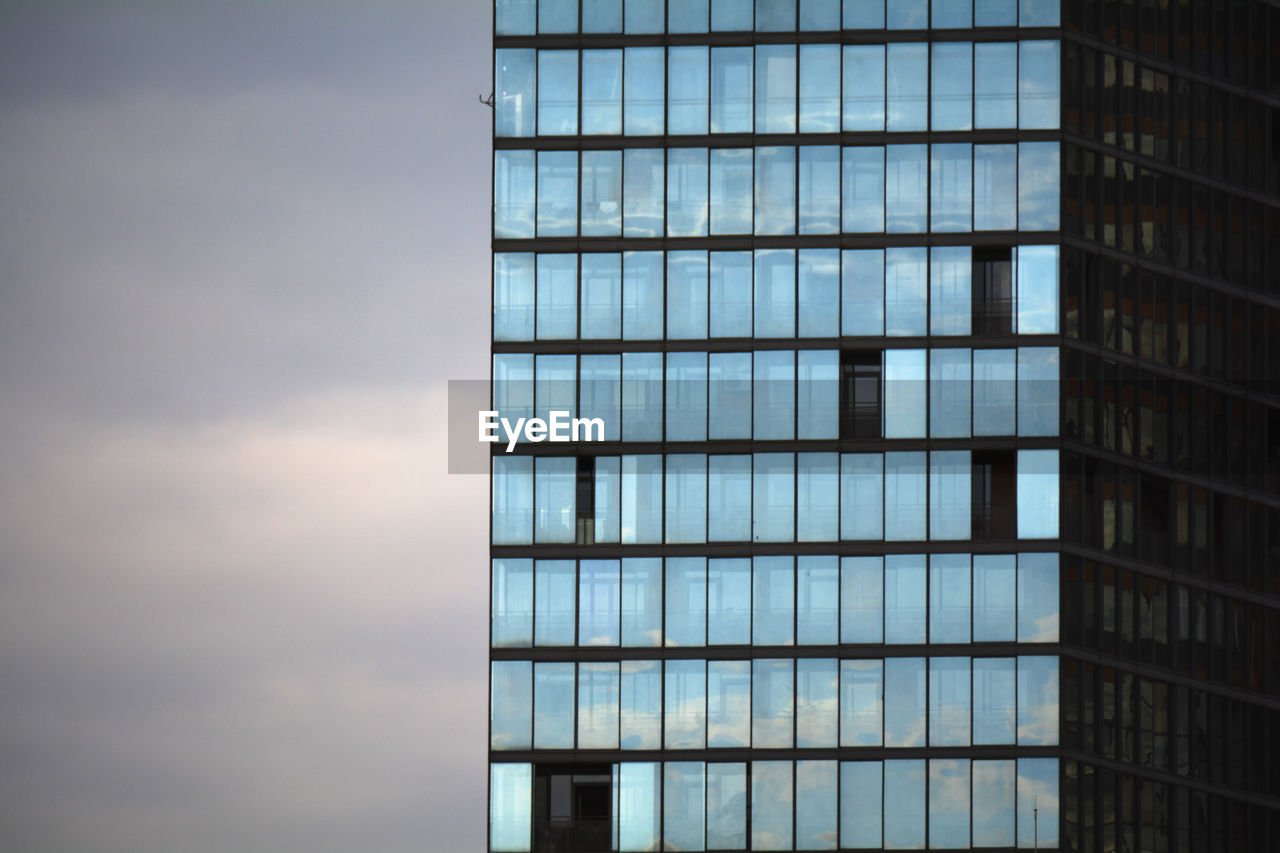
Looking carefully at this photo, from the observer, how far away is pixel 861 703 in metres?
60.3

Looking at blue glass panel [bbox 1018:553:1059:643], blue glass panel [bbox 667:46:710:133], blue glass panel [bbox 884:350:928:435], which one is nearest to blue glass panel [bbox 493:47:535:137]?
blue glass panel [bbox 667:46:710:133]

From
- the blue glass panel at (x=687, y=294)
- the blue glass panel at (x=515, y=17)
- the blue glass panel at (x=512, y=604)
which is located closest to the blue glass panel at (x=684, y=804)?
the blue glass panel at (x=512, y=604)

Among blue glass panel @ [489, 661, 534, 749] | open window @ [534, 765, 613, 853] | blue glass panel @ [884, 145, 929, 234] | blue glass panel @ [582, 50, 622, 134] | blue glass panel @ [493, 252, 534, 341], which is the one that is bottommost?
open window @ [534, 765, 613, 853]

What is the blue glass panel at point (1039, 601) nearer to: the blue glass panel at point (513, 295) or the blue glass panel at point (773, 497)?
the blue glass panel at point (773, 497)

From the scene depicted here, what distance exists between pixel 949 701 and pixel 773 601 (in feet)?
→ 24.4

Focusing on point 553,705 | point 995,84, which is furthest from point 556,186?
point 553,705

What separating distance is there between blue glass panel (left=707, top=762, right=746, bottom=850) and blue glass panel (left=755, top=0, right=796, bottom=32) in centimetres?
2782

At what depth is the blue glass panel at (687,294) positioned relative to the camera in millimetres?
61438

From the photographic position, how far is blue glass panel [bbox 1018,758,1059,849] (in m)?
59.8

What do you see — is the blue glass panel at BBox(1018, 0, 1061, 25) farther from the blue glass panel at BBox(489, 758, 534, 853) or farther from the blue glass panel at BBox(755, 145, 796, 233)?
the blue glass panel at BBox(489, 758, 534, 853)

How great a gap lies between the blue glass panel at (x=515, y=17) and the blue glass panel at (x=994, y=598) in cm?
2639

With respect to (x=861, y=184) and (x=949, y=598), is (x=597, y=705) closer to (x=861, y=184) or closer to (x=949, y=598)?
(x=949, y=598)
